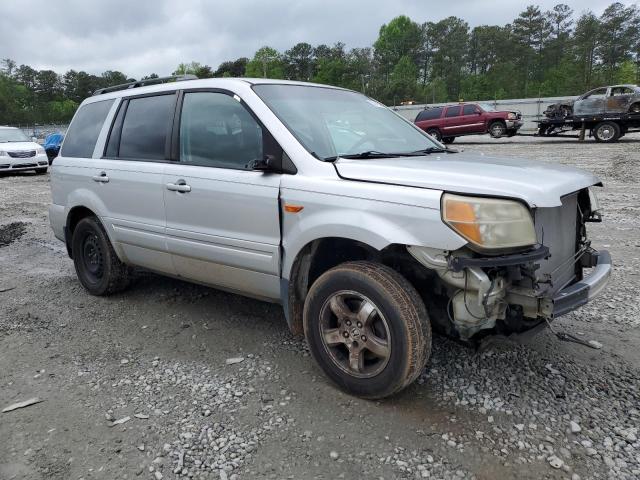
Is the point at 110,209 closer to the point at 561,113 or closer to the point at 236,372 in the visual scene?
the point at 236,372

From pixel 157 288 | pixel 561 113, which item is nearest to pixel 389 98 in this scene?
pixel 561 113

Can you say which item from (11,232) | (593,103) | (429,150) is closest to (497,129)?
(593,103)

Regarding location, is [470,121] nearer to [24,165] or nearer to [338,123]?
[24,165]

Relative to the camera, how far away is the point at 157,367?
338 cm

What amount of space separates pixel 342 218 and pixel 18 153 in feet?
55.9

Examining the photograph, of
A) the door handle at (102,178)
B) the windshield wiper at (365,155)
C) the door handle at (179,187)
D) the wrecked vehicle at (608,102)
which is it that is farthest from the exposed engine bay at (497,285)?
the wrecked vehicle at (608,102)

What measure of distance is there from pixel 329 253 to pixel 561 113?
20.8 meters

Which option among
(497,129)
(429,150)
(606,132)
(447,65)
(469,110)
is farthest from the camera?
(447,65)

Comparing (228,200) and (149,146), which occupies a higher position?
(149,146)

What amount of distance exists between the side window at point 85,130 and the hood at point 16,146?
44.6 ft

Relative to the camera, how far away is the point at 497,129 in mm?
22781

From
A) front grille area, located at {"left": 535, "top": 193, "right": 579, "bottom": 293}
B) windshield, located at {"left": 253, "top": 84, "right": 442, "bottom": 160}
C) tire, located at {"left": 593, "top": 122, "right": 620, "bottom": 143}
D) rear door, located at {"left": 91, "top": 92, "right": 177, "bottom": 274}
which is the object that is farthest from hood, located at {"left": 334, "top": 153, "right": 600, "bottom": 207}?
tire, located at {"left": 593, "top": 122, "right": 620, "bottom": 143}

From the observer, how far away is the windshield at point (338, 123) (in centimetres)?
323

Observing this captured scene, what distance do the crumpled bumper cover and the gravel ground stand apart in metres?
0.44
